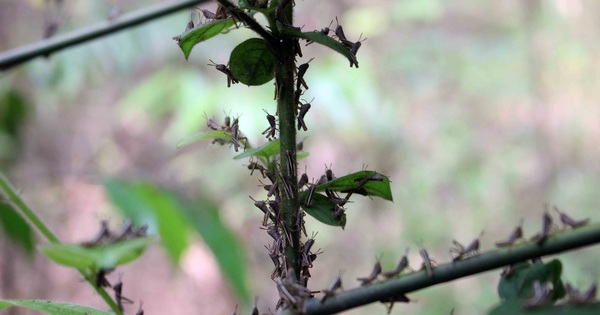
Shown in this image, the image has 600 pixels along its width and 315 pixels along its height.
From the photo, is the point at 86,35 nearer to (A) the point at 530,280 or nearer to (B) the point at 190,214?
(B) the point at 190,214

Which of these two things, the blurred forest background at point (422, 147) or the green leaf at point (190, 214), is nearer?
the green leaf at point (190, 214)

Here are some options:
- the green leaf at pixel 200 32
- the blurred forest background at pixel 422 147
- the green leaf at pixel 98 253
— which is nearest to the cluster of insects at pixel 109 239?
the green leaf at pixel 98 253

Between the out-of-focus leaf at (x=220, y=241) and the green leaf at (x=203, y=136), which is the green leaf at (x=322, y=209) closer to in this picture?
the green leaf at (x=203, y=136)

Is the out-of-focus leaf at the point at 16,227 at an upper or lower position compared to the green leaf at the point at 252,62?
upper

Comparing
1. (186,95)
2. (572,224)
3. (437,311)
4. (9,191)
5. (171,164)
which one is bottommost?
(572,224)

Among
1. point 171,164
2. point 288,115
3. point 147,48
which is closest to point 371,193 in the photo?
point 288,115

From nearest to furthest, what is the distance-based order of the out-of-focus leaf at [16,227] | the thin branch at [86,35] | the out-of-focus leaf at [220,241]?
the thin branch at [86,35] < the out-of-focus leaf at [16,227] < the out-of-focus leaf at [220,241]

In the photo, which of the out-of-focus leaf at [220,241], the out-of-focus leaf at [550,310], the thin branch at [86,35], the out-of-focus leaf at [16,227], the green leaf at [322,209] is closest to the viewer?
the out-of-focus leaf at [550,310]

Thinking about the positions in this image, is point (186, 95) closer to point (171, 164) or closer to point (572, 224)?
point (572, 224)
